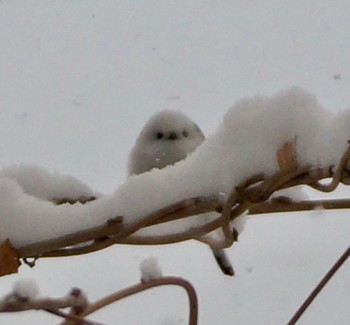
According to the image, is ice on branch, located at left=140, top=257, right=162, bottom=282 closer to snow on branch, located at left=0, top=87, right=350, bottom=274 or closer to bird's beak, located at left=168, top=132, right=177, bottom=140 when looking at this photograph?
snow on branch, located at left=0, top=87, right=350, bottom=274

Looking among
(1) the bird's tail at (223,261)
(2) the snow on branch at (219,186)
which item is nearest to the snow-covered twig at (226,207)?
(2) the snow on branch at (219,186)

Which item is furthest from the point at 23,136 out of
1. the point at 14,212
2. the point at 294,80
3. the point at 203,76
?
the point at 14,212

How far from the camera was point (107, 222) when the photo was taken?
1.81 feet

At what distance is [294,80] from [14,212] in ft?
3.06

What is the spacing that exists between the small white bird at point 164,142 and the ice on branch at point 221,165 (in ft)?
1.69

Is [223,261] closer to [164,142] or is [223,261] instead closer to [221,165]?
[164,142]

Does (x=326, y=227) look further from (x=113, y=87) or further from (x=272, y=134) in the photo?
(x=272, y=134)

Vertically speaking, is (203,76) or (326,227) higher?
(203,76)

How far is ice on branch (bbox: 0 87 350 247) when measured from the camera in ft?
1.78

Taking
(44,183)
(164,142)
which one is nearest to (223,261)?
(164,142)

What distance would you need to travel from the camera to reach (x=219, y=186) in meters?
0.55

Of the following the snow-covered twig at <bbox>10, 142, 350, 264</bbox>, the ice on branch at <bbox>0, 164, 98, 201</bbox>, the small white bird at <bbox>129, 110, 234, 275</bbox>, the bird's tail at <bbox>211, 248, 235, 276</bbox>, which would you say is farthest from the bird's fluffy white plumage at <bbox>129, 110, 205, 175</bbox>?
the snow-covered twig at <bbox>10, 142, 350, 264</bbox>

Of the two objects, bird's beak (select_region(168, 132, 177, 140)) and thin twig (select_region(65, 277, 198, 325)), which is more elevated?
bird's beak (select_region(168, 132, 177, 140))

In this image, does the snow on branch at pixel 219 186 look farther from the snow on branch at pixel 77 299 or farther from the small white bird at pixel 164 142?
the small white bird at pixel 164 142
